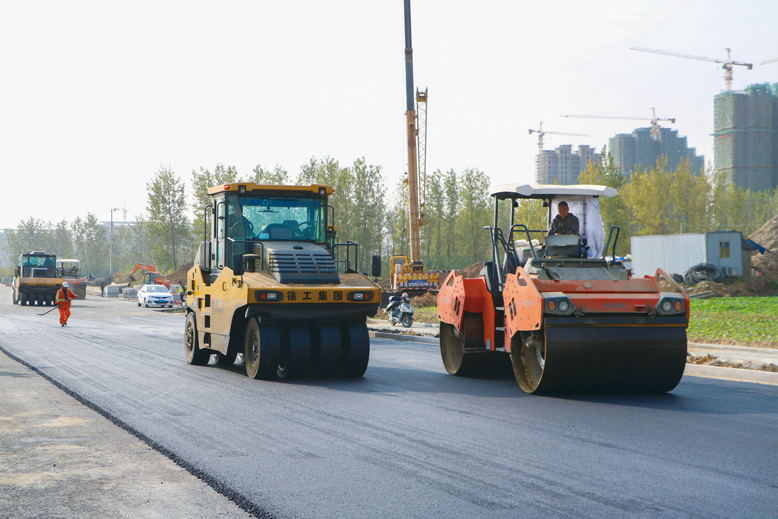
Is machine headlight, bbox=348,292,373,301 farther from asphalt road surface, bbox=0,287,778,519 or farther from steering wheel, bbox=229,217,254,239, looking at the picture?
steering wheel, bbox=229,217,254,239

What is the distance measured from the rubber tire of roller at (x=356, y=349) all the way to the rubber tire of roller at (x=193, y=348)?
3.36 meters

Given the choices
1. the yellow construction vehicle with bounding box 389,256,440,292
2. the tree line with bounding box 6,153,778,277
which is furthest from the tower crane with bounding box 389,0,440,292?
the tree line with bounding box 6,153,778,277

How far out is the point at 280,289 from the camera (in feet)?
43.4

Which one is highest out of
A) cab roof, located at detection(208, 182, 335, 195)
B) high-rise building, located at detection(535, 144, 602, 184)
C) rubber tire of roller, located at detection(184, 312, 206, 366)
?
high-rise building, located at detection(535, 144, 602, 184)

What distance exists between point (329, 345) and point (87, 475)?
6741mm

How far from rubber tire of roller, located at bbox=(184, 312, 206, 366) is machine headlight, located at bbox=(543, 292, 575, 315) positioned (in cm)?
764

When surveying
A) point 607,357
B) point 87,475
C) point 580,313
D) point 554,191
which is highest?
point 554,191

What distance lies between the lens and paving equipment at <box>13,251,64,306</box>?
53.1 m

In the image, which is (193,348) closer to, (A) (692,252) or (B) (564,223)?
(B) (564,223)

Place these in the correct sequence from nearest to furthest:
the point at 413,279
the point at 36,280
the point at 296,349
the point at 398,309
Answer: the point at 296,349 → the point at 398,309 → the point at 413,279 → the point at 36,280

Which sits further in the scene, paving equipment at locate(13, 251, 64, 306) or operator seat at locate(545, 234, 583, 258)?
paving equipment at locate(13, 251, 64, 306)

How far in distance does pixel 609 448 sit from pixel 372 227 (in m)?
65.6

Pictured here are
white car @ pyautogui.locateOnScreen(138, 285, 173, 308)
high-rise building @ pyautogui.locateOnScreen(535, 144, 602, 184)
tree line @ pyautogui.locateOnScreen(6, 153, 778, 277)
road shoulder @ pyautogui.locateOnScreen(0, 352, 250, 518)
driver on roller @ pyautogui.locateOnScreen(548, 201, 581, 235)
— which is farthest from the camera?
high-rise building @ pyautogui.locateOnScreen(535, 144, 602, 184)

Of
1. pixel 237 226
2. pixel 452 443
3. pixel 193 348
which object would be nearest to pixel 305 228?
pixel 237 226
